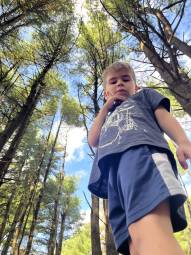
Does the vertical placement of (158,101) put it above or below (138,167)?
above

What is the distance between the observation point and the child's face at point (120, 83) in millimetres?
1489

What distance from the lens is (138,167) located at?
3.27ft

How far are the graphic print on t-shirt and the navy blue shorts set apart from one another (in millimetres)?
95

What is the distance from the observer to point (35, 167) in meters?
12.5

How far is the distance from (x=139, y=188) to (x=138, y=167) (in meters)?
0.08

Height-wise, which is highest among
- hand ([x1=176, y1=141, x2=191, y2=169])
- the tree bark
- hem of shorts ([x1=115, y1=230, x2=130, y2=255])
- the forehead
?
the tree bark

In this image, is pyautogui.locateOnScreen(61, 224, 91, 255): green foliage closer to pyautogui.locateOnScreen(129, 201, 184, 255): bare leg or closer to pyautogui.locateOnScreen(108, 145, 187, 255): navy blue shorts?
pyautogui.locateOnScreen(108, 145, 187, 255): navy blue shorts

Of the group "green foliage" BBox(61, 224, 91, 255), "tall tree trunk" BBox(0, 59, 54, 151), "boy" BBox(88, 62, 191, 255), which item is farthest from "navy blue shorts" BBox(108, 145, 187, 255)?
"green foliage" BBox(61, 224, 91, 255)

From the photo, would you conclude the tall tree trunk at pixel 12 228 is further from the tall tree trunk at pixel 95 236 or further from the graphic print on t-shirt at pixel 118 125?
the graphic print on t-shirt at pixel 118 125

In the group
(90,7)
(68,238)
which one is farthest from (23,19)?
(68,238)

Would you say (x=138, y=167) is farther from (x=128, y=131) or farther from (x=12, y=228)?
(x=12, y=228)

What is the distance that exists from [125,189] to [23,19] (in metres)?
5.80

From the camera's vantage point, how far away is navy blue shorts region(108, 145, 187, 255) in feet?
2.95

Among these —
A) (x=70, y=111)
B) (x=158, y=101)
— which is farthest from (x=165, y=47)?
(x=70, y=111)
